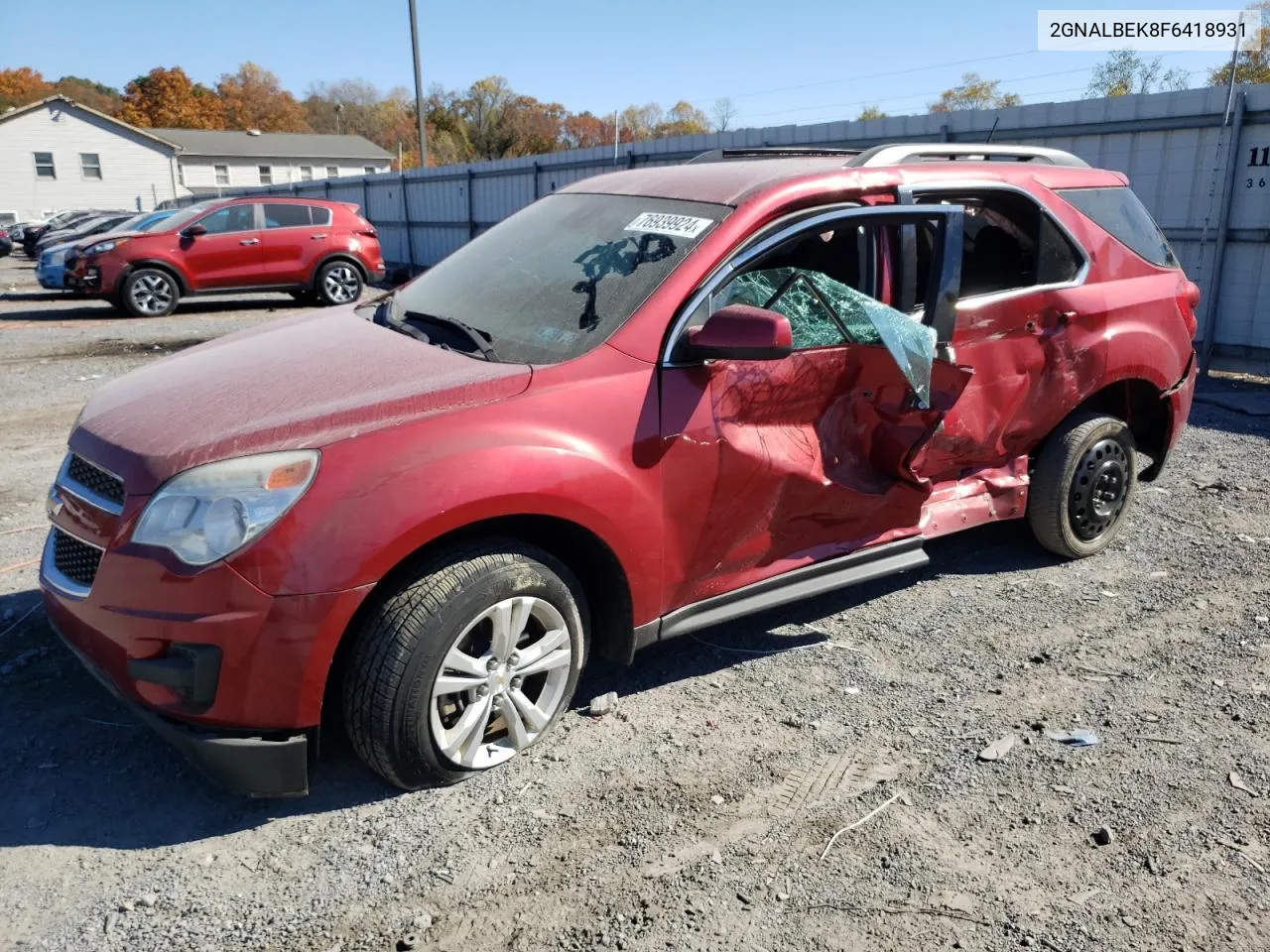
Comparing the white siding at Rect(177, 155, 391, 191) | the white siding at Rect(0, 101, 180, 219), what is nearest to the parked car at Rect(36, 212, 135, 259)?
the white siding at Rect(0, 101, 180, 219)

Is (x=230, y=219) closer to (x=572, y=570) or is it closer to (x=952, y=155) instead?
(x=952, y=155)

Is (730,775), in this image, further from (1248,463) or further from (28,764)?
(1248,463)

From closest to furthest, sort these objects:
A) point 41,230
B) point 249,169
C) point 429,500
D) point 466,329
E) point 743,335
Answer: point 429,500 < point 743,335 < point 466,329 < point 41,230 < point 249,169

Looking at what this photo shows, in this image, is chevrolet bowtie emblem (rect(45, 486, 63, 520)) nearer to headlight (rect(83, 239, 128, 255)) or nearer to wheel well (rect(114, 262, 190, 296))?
wheel well (rect(114, 262, 190, 296))

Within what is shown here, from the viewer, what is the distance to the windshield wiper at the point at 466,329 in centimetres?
341

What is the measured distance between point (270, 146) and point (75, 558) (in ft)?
200

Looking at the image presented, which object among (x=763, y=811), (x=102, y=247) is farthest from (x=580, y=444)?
(x=102, y=247)

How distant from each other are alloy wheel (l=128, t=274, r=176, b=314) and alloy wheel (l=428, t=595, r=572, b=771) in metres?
14.3

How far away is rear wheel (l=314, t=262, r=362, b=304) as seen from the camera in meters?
16.2

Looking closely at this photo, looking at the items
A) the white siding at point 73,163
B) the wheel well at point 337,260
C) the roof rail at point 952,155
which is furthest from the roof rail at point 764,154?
the white siding at point 73,163

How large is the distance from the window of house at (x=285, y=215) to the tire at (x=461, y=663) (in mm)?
14381

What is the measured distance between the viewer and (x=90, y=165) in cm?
4781

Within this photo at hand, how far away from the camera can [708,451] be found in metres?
3.40

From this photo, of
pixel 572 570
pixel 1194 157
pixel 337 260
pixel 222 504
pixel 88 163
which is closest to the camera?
pixel 222 504
